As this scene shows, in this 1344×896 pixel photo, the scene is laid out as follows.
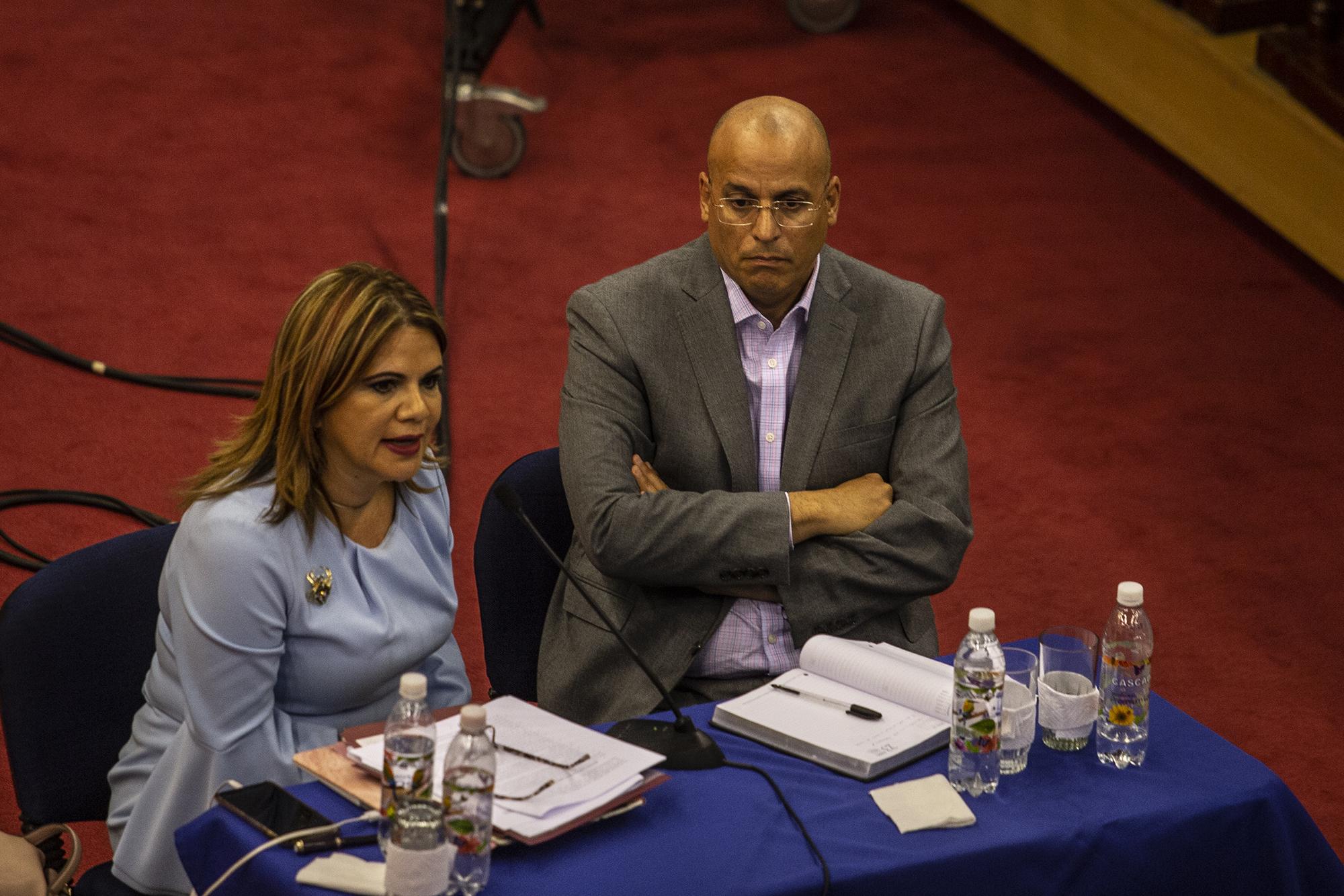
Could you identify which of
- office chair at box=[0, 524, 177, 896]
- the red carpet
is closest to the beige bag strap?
office chair at box=[0, 524, 177, 896]

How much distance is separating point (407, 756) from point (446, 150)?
3.65 metres

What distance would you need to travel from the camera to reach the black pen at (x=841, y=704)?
2430 mm

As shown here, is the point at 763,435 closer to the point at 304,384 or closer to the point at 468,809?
the point at 304,384

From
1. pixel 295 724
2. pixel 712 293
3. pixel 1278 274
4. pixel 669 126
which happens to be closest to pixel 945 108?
pixel 669 126

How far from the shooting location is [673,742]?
2.34 metres

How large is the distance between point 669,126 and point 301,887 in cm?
483

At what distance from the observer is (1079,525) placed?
14.6 feet

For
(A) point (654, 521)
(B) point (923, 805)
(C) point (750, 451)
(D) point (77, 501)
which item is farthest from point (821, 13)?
(B) point (923, 805)

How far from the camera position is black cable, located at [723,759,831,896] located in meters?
2.08

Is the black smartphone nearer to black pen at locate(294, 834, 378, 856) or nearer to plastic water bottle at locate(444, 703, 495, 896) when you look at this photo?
black pen at locate(294, 834, 378, 856)

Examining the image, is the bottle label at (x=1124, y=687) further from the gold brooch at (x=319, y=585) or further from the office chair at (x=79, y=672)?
the office chair at (x=79, y=672)

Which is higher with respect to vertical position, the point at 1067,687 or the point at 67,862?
the point at 1067,687

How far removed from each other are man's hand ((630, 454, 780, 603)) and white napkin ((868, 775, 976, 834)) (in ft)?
1.96

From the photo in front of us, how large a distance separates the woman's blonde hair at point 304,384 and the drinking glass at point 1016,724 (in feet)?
3.31
